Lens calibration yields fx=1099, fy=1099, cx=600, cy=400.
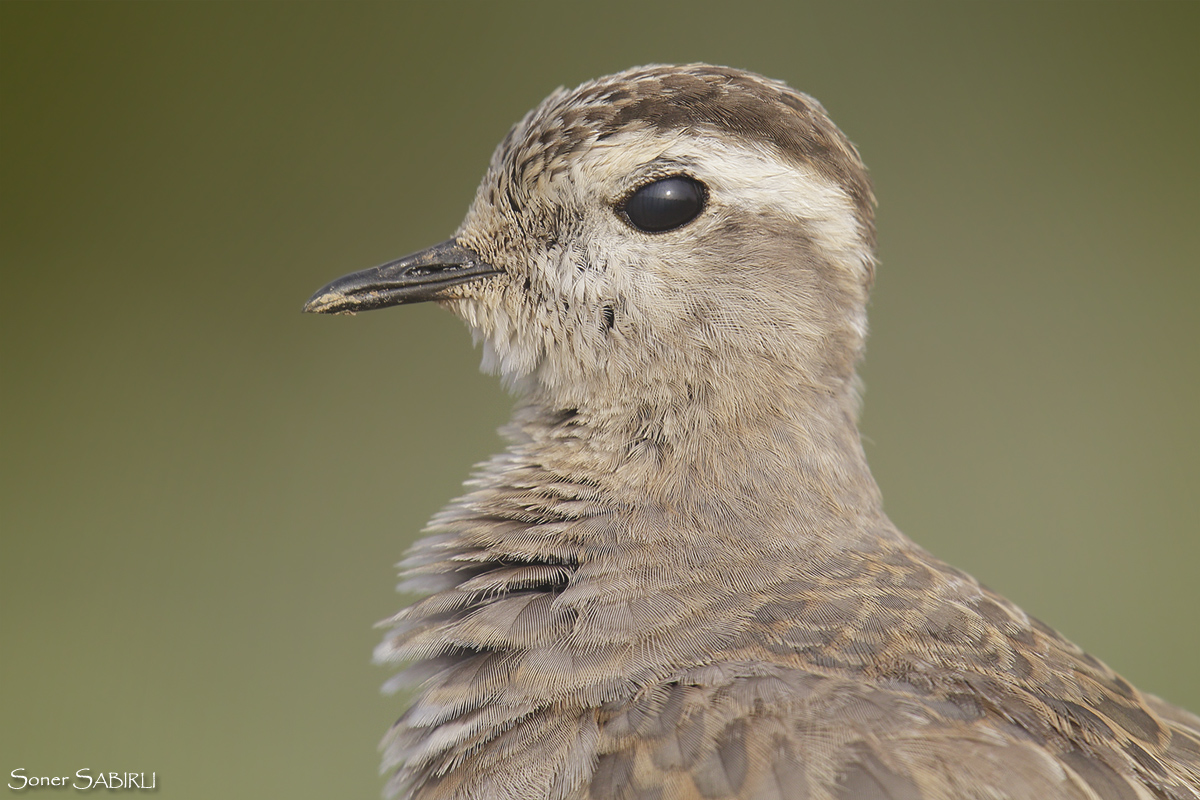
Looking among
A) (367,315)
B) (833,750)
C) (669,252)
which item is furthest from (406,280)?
(367,315)

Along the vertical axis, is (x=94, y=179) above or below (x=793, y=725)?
above

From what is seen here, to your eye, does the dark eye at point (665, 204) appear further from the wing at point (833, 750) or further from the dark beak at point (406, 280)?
the wing at point (833, 750)

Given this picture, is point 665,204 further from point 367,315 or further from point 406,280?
point 367,315

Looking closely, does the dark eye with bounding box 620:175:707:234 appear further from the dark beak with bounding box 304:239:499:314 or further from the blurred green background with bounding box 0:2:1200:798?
the blurred green background with bounding box 0:2:1200:798

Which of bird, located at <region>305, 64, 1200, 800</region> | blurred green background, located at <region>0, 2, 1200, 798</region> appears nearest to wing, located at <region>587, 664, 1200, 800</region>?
bird, located at <region>305, 64, 1200, 800</region>

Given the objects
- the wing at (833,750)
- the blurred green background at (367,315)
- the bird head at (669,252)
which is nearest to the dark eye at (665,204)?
the bird head at (669,252)

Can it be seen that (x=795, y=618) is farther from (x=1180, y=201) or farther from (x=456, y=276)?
(x=1180, y=201)

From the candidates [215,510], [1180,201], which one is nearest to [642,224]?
[215,510]
